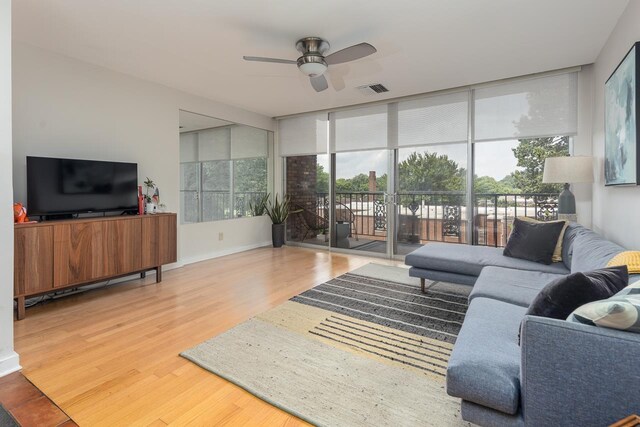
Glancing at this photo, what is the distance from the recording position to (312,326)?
253cm

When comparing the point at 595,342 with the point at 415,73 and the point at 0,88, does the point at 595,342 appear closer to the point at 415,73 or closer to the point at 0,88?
the point at 0,88

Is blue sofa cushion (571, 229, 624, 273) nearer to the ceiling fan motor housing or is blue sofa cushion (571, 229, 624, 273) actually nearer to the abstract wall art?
the abstract wall art

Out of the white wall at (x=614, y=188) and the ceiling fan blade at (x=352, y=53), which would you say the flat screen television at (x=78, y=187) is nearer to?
the ceiling fan blade at (x=352, y=53)

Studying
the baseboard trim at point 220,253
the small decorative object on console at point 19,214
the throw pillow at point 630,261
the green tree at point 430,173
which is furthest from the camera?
the baseboard trim at point 220,253

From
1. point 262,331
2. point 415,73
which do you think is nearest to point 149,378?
point 262,331

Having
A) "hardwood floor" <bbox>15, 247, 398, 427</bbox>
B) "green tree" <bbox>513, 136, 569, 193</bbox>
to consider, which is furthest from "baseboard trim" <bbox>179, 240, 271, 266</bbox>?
"green tree" <bbox>513, 136, 569, 193</bbox>

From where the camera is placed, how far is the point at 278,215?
601 cm

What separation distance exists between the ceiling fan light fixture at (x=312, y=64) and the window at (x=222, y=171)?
246 cm

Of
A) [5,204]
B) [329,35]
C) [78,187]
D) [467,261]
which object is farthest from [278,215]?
[5,204]

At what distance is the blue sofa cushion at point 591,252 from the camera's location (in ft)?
5.99

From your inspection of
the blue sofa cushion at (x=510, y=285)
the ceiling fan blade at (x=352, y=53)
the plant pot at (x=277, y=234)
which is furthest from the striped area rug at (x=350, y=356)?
the plant pot at (x=277, y=234)

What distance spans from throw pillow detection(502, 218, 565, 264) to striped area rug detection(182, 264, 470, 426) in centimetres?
68

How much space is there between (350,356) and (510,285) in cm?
122

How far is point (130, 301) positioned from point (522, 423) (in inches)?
128
